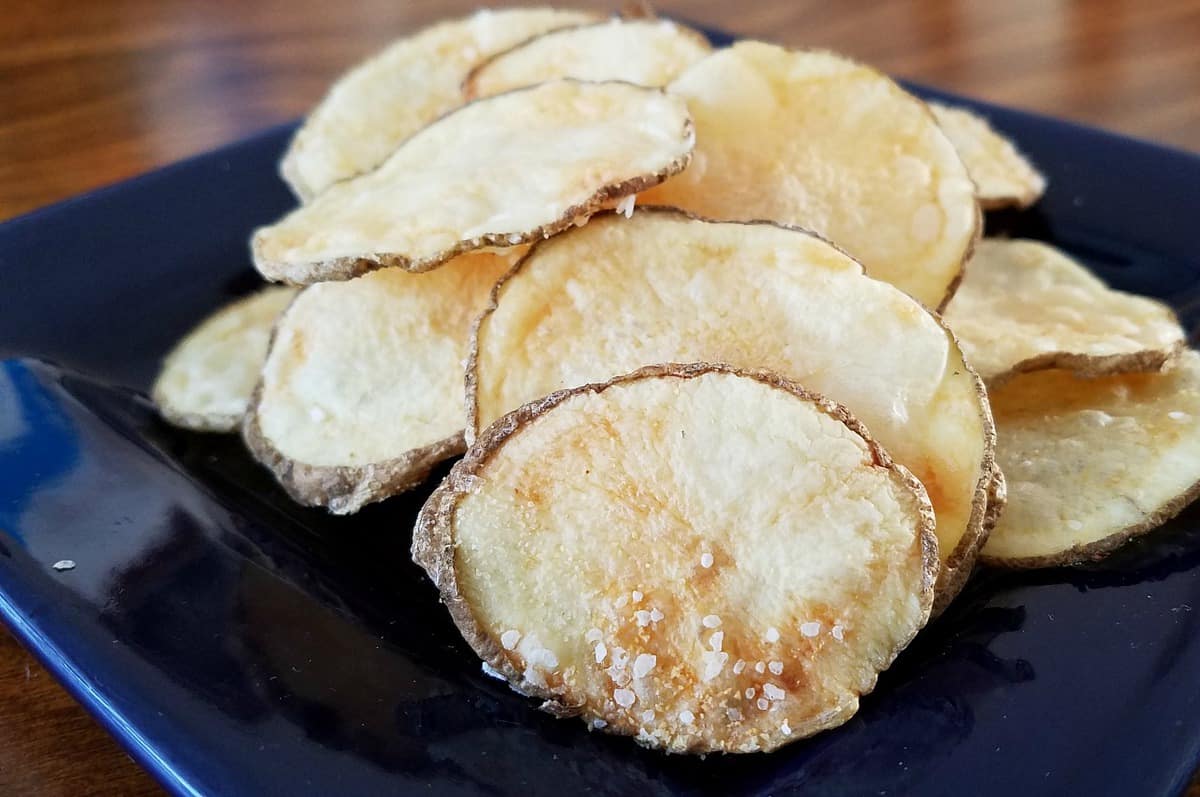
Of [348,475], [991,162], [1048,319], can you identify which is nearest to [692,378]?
[348,475]

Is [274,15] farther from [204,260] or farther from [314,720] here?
[314,720]

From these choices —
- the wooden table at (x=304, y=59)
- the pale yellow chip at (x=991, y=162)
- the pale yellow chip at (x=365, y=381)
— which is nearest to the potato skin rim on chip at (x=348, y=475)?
the pale yellow chip at (x=365, y=381)

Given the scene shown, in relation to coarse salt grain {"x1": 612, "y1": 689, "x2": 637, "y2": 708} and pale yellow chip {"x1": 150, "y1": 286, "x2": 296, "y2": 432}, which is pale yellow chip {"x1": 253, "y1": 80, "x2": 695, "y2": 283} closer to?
pale yellow chip {"x1": 150, "y1": 286, "x2": 296, "y2": 432}

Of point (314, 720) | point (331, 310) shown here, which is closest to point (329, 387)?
point (331, 310)

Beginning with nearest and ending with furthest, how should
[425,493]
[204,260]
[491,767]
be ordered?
[491,767]
[425,493]
[204,260]

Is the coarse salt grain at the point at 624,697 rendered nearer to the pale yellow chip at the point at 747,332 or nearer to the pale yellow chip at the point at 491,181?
the pale yellow chip at the point at 747,332

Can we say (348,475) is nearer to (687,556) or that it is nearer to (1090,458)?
(687,556)
